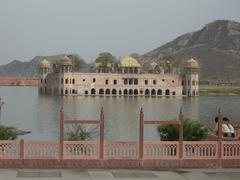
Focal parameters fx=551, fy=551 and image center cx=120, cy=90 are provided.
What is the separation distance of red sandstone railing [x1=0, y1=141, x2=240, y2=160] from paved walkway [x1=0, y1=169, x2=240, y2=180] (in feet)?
1.42

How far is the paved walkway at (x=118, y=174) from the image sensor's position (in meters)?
10.6

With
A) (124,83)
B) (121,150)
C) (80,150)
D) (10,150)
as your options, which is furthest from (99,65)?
(10,150)

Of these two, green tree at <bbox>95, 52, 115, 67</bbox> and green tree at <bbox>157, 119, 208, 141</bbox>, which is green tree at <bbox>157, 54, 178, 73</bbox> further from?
green tree at <bbox>157, 119, 208, 141</bbox>

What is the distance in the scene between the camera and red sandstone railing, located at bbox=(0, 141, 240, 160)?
11625mm

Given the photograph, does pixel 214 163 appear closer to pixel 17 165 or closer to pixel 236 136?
pixel 236 136

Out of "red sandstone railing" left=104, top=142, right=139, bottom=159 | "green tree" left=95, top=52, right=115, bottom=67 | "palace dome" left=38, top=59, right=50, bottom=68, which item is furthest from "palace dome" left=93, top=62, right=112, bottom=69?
"red sandstone railing" left=104, top=142, right=139, bottom=159

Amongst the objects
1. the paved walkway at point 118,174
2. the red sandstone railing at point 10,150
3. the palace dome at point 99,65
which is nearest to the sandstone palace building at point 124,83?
the palace dome at point 99,65

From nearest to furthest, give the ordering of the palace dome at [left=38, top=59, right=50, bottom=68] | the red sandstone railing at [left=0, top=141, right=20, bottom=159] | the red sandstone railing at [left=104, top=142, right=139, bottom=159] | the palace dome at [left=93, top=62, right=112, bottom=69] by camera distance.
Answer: the red sandstone railing at [left=0, top=141, right=20, bottom=159] < the red sandstone railing at [left=104, top=142, right=139, bottom=159] < the palace dome at [left=93, top=62, right=112, bottom=69] < the palace dome at [left=38, top=59, right=50, bottom=68]

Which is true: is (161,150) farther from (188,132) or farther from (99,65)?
(99,65)

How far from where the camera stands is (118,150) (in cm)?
1197

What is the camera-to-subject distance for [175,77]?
112 m

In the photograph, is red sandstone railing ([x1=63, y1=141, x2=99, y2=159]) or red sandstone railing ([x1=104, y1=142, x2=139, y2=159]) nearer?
red sandstone railing ([x1=63, y1=141, x2=99, y2=159])

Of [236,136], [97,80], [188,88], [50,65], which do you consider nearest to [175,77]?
[188,88]

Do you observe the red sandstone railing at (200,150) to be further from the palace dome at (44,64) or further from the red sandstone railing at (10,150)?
the palace dome at (44,64)
